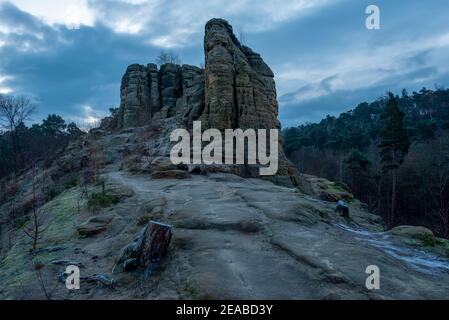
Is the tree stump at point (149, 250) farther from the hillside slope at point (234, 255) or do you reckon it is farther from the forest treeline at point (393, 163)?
the forest treeline at point (393, 163)

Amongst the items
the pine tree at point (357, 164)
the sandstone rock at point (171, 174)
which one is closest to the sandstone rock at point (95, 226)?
the sandstone rock at point (171, 174)

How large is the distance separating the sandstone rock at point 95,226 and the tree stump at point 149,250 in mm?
2259

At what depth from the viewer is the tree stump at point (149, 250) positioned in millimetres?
5004

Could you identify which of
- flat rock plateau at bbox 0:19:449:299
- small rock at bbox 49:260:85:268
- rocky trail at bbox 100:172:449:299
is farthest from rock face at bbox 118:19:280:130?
small rock at bbox 49:260:85:268

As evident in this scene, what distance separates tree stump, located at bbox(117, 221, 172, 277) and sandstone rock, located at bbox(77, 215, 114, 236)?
7.41ft

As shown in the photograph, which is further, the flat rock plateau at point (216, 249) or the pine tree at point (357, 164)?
the pine tree at point (357, 164)

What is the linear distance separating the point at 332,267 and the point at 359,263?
0.53m

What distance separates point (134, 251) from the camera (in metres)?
5.16

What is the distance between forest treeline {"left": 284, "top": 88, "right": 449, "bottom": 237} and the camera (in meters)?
31.2

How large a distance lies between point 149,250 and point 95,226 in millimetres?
2850

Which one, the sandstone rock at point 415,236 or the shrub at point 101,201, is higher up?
the shrub at point 101,201

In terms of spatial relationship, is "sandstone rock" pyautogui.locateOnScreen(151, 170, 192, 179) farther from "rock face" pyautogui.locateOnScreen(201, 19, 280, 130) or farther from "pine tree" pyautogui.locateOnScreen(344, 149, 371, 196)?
"pine tree" pyautogui.locateOnScreen(344, 149, 371, 196)
